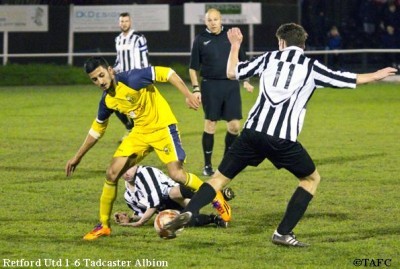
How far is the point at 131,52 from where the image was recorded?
1784cm

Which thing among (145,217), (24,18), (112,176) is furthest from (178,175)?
(24,18)

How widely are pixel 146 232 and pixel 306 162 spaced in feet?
5.34

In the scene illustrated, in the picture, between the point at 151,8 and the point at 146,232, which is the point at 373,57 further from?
the point at 146,232

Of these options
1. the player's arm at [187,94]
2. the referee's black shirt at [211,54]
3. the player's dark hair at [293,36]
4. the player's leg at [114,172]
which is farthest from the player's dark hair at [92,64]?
the referee's black shirt at [211,54]

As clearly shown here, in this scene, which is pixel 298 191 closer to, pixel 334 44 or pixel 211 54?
pixel 211 54

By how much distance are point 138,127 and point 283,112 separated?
158 centimetres

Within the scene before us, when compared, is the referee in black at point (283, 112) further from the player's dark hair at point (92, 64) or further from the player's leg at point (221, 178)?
the player's dark hair at point (92, 64)

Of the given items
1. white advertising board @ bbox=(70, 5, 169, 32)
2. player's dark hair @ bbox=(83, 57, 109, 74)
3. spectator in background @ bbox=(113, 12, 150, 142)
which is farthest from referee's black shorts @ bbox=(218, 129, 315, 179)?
white advertising board @ bbox=(70, 5, 169, 32)

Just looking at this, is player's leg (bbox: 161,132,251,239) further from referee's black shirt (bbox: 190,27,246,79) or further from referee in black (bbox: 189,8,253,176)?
referee's black shirt (bbox: 190,27,246,79)

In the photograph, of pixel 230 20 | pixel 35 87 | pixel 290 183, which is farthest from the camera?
pixel 230 20

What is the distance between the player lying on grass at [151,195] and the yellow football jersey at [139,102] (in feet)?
1.45

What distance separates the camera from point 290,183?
38.6 ft

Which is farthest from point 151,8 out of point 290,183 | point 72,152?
point 290,183

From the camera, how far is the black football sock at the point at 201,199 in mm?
7898
